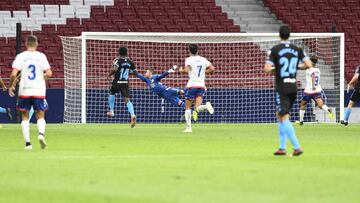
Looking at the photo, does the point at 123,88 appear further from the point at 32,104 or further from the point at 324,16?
the point at 324,16

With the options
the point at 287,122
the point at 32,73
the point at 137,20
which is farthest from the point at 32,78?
the point at 137,20

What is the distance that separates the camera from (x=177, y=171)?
12.7 metres

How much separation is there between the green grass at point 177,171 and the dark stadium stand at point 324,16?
65.0 ft

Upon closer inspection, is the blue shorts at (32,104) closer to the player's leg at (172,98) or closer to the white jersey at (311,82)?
the white jersey at (311,82)

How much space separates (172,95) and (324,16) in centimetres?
1109

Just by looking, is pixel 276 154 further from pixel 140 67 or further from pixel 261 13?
pixel 261 13

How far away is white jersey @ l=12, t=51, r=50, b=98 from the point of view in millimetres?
17328

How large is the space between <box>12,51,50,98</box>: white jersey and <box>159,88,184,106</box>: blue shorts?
15.1 meters

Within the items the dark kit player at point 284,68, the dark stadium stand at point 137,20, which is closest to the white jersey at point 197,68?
the dark kit player at point 284,68

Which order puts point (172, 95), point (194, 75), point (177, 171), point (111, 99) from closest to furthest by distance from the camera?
point (177, 171) → point (194, 75) → point (111, 99) → point (172, 95)

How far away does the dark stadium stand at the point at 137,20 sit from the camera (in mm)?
37000

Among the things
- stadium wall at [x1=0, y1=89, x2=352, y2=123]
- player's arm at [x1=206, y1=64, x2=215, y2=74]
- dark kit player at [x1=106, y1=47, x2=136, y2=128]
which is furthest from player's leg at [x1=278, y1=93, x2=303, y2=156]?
stadium wall at [x1=0, y1=89, x2=352, y2=123]

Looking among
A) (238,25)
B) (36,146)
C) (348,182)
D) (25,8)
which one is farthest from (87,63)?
(348,182)

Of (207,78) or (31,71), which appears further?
(207,78)
